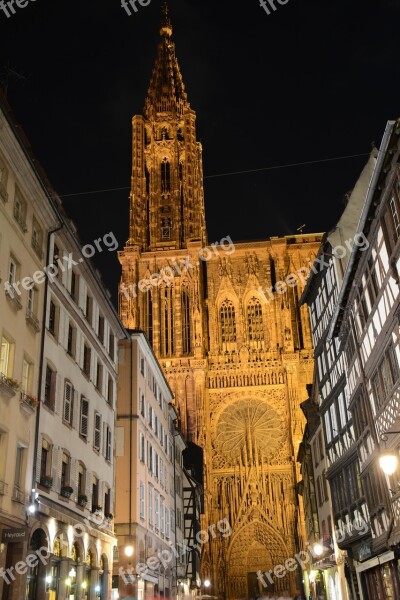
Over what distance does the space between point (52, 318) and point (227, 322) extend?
49.2 m

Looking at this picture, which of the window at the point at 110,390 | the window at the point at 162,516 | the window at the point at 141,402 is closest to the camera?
the window at the point at 110,390

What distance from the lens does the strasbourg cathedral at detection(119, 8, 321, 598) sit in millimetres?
61750

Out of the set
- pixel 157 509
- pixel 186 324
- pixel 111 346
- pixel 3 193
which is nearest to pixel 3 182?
pixel 3 193

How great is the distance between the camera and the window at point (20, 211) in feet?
64.7

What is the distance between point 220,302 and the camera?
7194cm

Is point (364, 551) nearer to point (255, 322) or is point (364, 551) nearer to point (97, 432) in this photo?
point (97, 432)

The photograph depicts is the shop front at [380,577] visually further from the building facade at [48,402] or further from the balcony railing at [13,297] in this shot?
the balcony railing at [13,297]

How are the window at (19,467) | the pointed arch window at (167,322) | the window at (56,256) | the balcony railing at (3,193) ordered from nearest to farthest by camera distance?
the window at (19,467)
the balcony railing at (3,193)
the window at (56,256)
the pointed arch window at (167,322)

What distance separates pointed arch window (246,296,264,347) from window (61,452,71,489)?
47706mm

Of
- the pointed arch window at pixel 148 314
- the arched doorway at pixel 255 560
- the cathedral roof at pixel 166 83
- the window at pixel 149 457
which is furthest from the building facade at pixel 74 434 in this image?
the cathedral roof at pixel 166 83

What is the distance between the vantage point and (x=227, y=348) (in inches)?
2736

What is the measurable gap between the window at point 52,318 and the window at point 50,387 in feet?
4.32

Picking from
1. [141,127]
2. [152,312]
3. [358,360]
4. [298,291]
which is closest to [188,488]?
[152,312]

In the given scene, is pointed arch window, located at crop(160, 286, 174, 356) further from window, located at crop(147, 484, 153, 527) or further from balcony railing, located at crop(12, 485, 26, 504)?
balcony railing, located at crop(12, 485, 26, 504)
